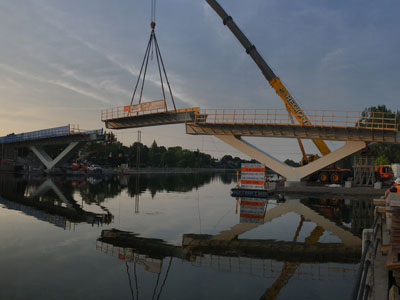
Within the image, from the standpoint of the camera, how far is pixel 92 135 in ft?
170

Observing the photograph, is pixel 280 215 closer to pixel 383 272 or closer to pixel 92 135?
pixel 383 272

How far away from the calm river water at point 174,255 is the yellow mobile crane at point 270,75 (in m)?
19.8

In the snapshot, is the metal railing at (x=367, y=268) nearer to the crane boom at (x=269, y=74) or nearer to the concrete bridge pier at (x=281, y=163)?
the concrete bridge pier at (x=281, y=163)

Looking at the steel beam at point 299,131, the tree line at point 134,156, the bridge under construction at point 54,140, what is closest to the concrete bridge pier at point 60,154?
the bridge under construction at point 54,140

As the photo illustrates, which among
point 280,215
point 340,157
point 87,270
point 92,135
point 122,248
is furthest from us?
Answer: point 92,135

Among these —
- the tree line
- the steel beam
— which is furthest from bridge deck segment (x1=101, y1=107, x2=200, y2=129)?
the tree line

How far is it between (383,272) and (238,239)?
18.2ft

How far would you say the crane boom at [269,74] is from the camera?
1419 inches

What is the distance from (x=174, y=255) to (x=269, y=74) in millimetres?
31282

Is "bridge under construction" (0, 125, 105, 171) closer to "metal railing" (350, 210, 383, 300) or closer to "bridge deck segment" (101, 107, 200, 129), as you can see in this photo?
"bridge deck segment" (101, 107, 200, 129)

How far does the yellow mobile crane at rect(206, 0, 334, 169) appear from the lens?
3603cm

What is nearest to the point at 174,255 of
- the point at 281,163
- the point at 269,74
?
the point at 281,163

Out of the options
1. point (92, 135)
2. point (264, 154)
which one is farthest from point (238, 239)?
point (92, 135)

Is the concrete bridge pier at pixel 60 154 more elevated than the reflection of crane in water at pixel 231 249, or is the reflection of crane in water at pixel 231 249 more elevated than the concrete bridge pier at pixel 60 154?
the concrete bridge pier at pixel 60 154
